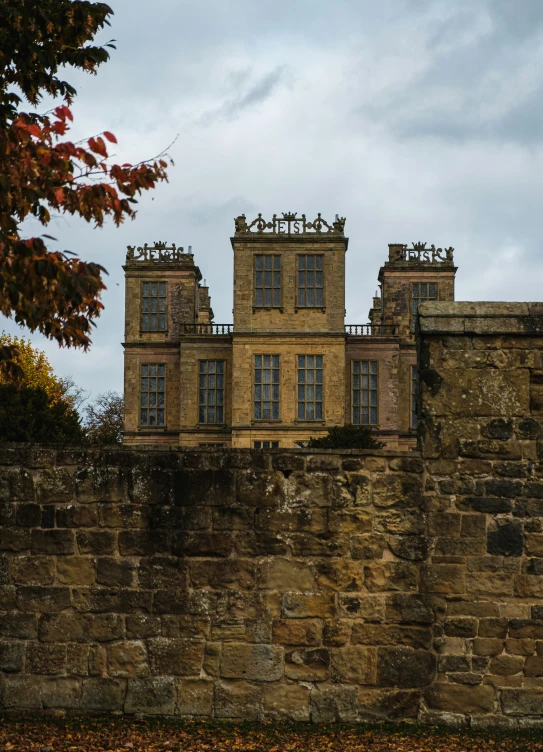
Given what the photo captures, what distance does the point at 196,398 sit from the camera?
153ft

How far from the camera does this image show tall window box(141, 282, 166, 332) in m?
48.5

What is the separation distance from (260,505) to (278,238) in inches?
1518

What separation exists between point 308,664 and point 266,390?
3729 centimetres

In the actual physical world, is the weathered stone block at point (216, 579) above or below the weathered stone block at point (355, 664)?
above

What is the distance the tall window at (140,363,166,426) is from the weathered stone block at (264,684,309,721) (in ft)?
131

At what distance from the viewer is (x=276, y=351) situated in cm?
4575

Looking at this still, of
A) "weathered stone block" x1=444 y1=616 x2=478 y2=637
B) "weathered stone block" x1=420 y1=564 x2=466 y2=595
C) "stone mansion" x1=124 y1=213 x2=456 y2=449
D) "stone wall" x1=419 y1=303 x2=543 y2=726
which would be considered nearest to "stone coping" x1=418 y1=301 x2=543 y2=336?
"stone wall" x1=419 y1=303 x2=543 y2=726

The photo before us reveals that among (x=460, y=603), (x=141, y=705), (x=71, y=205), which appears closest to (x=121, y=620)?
(x=141, y=705)

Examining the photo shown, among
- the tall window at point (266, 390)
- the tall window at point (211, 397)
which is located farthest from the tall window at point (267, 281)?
the tall window at point (211, 397)

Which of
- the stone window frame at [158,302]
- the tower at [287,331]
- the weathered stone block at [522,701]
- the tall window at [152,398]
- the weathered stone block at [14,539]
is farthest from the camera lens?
the stone window frame at [158,302]

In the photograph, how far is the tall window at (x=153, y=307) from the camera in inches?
1911

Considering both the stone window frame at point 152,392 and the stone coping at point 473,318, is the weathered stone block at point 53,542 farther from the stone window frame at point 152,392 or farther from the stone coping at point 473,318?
the stone window frame at point 152,392

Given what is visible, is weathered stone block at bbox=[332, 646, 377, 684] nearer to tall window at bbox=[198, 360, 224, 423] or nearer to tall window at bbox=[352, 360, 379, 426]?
tall window at bbox=[352, 360, 379, 426]

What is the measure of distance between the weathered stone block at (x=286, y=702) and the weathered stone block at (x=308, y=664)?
92 millimetres
